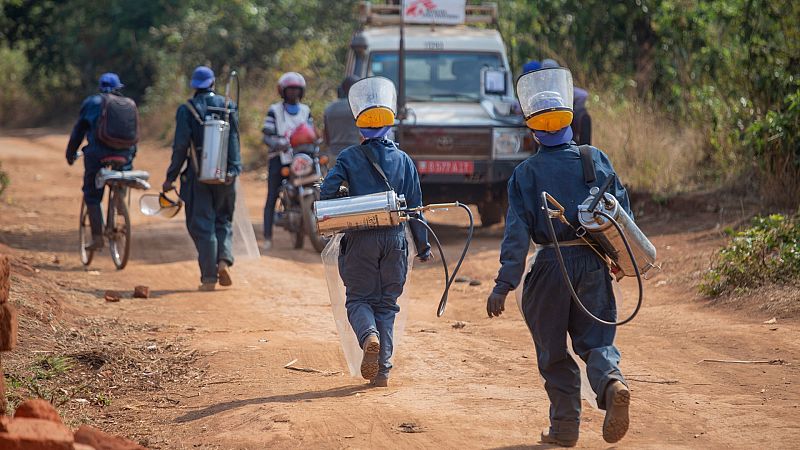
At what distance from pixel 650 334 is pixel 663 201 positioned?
17.4 ft

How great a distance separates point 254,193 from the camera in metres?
19.5

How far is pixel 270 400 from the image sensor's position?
21.0 ft

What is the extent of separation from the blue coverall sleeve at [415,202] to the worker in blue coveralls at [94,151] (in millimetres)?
5239

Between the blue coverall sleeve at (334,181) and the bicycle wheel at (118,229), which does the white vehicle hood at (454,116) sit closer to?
the bicycle wheel at (118,229)

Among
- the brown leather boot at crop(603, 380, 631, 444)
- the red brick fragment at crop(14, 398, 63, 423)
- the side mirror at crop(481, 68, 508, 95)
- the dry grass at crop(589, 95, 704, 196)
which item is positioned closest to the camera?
the red brick fragment at crop(14, 398, 63, 423)

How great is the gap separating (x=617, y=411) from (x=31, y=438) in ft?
8.05

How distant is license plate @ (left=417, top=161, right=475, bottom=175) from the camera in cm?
1267

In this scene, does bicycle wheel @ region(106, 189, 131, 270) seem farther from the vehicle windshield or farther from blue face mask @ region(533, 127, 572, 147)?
blue face mask @ region(533, 127, 572, 147)

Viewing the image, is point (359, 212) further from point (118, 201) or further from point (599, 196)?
point (118, 201)

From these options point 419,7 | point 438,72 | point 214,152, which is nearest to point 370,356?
point 214,152

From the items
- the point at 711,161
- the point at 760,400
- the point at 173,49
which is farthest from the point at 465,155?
the point at 173,49

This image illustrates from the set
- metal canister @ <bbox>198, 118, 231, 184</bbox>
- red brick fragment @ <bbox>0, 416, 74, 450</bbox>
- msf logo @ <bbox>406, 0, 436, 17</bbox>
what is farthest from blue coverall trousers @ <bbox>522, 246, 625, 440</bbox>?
msf logo @ <bbox>406, 0, 436, 17</bbox>

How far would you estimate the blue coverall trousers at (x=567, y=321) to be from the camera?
5316 mm

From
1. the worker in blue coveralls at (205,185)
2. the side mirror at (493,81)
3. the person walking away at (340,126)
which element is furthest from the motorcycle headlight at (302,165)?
the side mirror at (493,81)
